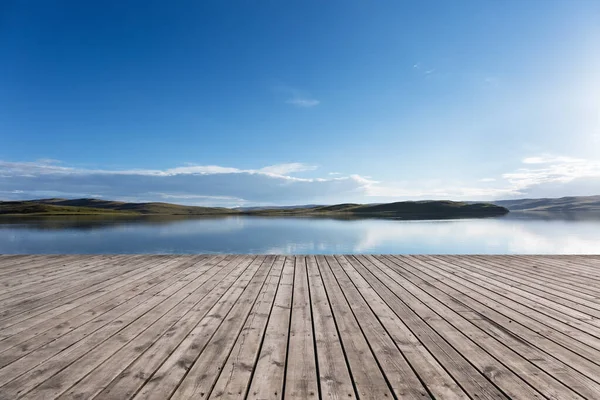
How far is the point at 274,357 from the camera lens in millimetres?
2781

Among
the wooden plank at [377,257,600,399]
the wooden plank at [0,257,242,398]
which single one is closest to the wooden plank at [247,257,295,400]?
the wooden plank at [0,257,242,398]

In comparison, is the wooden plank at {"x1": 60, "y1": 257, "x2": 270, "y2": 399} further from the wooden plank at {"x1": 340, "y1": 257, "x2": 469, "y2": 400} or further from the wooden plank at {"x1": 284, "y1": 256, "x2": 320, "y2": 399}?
the wooden plank at {"x1": 340, "y1": 257, "x2": 469, "y2": 400}

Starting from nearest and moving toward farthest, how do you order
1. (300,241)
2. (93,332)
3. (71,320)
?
1. (93,332)
2. (71,320)
3. (300,241)

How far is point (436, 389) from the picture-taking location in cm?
230

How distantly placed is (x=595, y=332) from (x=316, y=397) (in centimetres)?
350

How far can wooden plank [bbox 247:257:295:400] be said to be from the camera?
2.27 meters

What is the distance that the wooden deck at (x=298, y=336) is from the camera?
2352 mm

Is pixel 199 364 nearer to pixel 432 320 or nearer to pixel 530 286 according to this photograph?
pixel 432 320

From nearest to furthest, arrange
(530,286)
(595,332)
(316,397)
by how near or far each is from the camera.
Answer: (316,397), (595,332), (530,286)

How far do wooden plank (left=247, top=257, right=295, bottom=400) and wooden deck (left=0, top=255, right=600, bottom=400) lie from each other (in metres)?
0.01

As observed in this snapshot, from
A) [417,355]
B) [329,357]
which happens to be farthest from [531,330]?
[329,357]

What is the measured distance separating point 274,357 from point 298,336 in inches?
20.2

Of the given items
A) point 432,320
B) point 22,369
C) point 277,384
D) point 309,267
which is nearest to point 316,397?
point 277,384

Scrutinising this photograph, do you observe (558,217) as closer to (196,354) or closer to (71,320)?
(196,354)
